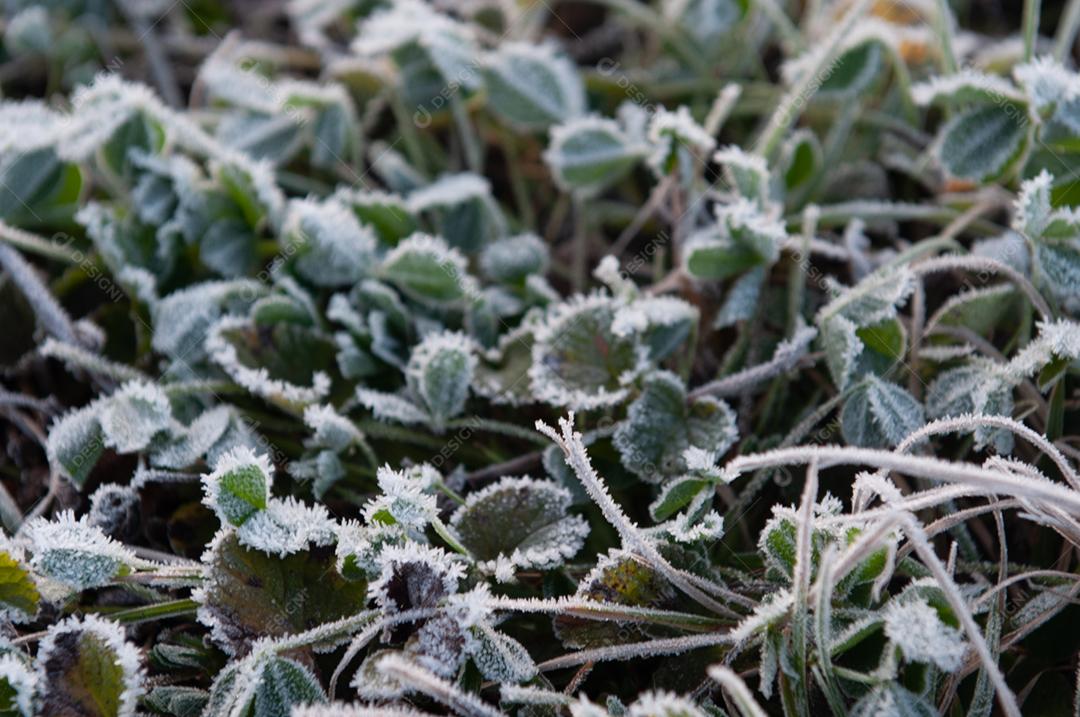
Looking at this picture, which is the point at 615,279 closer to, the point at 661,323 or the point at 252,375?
the point at 661,323

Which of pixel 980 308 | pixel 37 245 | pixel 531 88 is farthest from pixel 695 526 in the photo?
pixel 37 245

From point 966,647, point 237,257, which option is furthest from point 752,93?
point 966,647

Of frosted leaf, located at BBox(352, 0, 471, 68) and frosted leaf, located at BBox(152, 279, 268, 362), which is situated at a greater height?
frosted leaf, located at BBox(352, 0, 471, 68)

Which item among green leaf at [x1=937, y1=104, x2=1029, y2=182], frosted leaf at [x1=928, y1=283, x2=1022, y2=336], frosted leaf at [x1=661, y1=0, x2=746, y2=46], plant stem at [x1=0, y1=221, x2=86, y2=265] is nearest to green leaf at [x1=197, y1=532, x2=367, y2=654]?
plant stem at [x1=0, y1=221, x2=86, y2=265]

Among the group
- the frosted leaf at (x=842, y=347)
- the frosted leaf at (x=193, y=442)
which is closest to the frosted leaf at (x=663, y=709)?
the frosted leaf at (x=842, y=347)

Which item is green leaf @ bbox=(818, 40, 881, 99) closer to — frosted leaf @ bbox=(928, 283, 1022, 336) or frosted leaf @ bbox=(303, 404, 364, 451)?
frosted leaf @ bbox=(928, 283, 1022, 336)

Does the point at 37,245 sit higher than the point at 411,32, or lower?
lower
